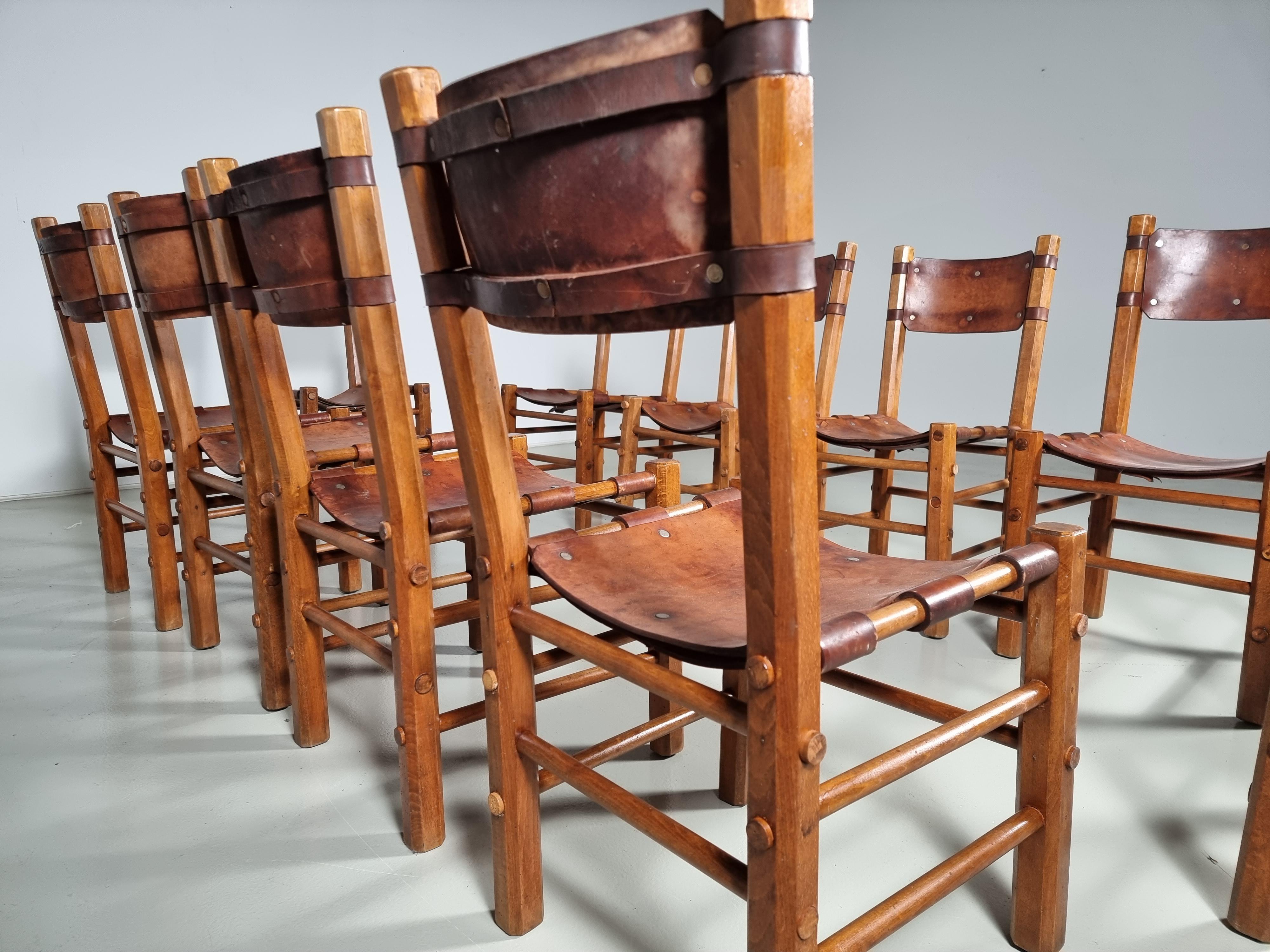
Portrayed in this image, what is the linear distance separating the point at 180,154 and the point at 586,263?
3687 mm

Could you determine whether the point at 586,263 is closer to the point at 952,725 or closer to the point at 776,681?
the point at 776,681

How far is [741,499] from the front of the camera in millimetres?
771

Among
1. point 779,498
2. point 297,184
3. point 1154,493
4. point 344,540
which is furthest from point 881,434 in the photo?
point 779,498

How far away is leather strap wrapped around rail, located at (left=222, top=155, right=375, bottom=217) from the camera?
1.01 m

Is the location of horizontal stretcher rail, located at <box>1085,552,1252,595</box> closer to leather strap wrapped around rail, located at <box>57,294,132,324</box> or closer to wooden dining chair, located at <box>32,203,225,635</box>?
wooden dining chair, located at <box>32,203,225,635</box>

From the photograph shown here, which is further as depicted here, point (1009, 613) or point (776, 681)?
point (1009, 613)

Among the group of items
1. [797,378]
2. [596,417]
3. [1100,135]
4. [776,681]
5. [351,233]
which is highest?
[1100,135]

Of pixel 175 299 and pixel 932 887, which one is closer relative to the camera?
pixel 932 887

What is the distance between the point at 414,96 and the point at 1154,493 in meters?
1.46

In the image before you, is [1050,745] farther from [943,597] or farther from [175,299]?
[175,299]

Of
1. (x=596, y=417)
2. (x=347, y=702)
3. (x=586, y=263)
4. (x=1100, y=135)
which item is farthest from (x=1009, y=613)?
(x=1100, y=135)

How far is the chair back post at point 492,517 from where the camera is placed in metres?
0.80

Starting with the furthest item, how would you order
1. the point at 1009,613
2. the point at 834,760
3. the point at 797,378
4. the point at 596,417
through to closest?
the point at 596,417 → the point at 834,760 → the point at 1009,613 → the point at 797,378

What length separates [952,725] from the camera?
30.7 inches
